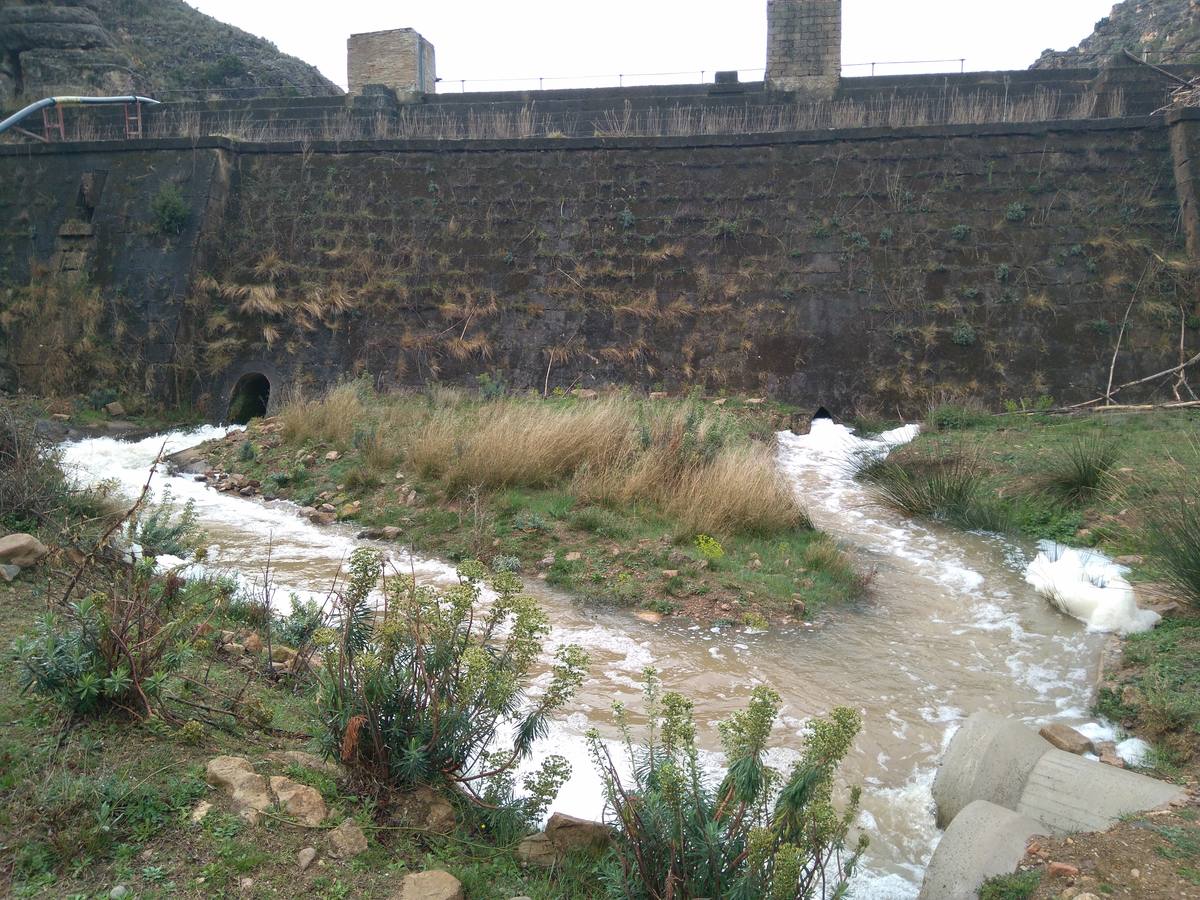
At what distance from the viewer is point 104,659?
3.72 m

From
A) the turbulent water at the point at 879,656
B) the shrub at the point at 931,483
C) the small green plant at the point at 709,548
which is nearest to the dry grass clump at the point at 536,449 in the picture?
the turbulent water at the point at 879,656

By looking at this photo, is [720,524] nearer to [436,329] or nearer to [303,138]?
[436,329]

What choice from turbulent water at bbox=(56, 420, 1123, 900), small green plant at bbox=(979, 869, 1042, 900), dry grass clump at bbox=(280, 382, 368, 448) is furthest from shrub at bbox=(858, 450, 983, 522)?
dry grass clump at bbox=(280, 382, 368, 448)

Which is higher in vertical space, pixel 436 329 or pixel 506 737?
pixel 436 329

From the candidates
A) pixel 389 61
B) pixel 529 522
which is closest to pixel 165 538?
pixel 529 522

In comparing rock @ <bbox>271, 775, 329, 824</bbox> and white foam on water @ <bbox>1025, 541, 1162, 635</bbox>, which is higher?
rock @ <bbox>271, 775, 329, 824</bbox>

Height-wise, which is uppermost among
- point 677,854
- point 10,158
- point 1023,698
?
point 10,158

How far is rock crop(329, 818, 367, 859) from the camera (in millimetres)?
3264

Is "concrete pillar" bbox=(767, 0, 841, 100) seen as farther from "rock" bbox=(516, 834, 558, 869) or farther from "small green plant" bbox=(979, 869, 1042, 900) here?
"rock" bbox=(516, 834, 558, 869)

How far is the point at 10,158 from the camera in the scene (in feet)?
50.3

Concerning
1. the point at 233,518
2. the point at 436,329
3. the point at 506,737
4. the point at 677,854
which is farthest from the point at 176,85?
the point at 677,854

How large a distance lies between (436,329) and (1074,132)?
31.7 feet

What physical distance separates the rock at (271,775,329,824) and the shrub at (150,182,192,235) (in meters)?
13.0

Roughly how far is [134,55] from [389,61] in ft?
43.7
